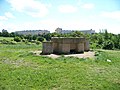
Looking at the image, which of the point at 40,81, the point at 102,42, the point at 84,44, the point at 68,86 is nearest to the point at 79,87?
the point at 68,86

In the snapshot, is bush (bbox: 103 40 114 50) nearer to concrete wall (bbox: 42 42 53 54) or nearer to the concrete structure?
the concrete structure

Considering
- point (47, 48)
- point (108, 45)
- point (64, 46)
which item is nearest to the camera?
point (47, 48)

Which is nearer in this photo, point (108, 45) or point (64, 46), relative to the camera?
point (64, 46)

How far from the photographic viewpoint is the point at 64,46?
1543 centimetres

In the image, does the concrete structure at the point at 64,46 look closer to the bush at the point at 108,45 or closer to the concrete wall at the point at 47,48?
the concrete wall at the point at 47,48

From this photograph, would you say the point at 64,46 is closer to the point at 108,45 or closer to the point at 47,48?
the point at 47,48

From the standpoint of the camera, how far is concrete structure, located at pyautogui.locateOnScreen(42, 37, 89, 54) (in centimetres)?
1495

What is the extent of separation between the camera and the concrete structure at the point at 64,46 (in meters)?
14.9

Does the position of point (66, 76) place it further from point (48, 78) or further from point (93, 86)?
point (93, 86)

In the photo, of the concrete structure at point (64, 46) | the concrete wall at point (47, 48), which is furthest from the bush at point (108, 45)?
the concrete wall at point (47, 48)

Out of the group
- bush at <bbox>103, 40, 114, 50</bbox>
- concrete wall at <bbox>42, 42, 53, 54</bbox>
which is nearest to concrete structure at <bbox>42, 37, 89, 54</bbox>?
concrete wall at <bbox>42, 42, 53, 54</bbox>

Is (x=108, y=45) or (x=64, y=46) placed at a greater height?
(x=64, y=46)

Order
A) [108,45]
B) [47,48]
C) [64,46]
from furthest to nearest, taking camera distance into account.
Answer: [108,45] < [64,46] < [47,48]

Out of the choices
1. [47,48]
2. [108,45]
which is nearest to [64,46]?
[47,48]
